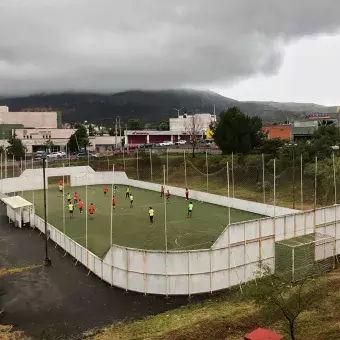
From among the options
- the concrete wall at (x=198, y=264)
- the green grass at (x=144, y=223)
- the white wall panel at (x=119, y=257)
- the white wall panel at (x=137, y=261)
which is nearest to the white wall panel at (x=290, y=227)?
the concrete wall at (x=198, y=264)

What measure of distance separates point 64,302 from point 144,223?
13767 mm

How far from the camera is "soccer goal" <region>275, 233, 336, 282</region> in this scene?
1959cm

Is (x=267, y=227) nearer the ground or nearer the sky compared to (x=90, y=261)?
nearer the sky

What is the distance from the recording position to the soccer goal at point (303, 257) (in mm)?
19594

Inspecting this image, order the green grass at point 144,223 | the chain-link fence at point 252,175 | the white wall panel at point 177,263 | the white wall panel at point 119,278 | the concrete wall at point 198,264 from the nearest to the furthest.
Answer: the white wall panel at point 177,263 → the concrete wall at point 198,264 → the white wall panel at point 119,278 → the green grass at point 144,223 → the chain-link fence at point 252,175

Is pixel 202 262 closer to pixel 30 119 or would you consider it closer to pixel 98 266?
pixel 98 266

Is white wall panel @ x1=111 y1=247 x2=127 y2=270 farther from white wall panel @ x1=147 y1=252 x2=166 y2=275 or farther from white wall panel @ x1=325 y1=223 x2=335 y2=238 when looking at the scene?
white wall panel @ x1=325 y1=223 x2=335 y2=238

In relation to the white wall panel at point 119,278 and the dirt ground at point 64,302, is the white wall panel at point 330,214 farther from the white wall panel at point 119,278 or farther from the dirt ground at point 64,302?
the white wall panel at point 119,278

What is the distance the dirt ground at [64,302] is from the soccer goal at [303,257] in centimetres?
530

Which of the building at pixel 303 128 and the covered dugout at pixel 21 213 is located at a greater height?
the building at pixel 303 128

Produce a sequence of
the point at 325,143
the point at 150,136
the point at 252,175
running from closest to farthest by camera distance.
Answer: the point at 325,143
the point at 252,175
the point at 150,136

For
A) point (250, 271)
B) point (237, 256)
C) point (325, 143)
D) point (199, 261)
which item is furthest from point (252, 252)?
point (325, 143)

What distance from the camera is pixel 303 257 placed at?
20594 mm

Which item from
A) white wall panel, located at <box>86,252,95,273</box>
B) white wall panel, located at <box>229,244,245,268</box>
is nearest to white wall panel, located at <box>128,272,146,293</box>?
white wall panel, located at <box>86,252,95,273</box>
